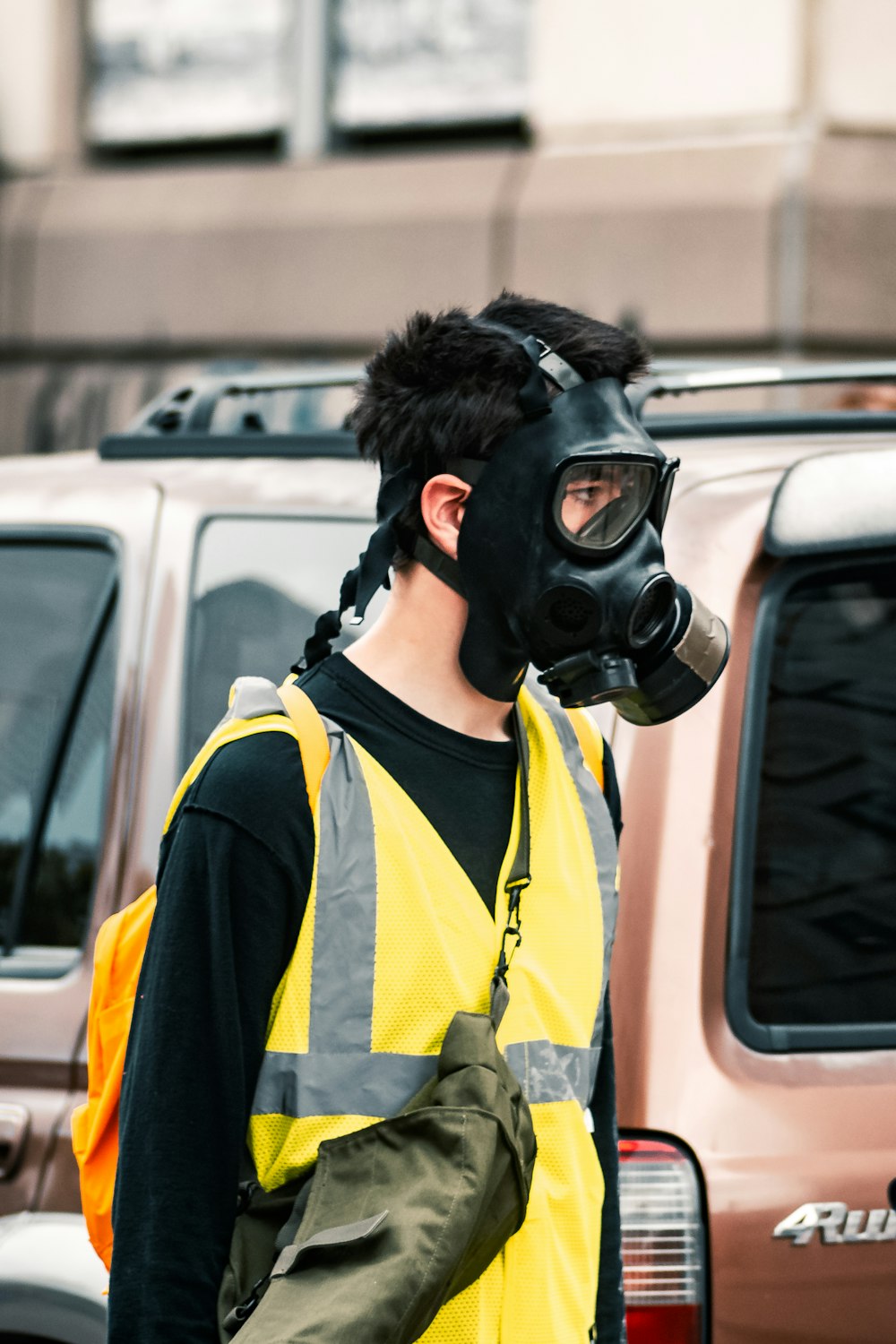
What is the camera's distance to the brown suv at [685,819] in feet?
6.75

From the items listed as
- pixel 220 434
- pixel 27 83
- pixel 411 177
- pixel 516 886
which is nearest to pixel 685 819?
pixel 516 886

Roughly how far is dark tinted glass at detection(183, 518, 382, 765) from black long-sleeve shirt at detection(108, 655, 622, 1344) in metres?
1.09

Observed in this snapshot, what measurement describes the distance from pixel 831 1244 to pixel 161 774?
1.21 meters

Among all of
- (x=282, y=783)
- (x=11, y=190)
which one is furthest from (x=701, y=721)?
(x=11, y=190)

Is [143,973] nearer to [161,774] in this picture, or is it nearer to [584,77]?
[161,774]

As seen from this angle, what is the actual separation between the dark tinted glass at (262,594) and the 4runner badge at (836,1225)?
1135mm

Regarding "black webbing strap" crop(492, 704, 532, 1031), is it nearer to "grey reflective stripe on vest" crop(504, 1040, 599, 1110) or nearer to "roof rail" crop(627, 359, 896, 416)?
"grey reflective stripe on vest" crop(504, 1040, 599, 1110)

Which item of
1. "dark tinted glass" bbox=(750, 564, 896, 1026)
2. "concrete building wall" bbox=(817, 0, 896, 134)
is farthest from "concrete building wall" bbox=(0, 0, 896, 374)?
"dark tinted glass" bbox=(750, 564, 896, 1026)

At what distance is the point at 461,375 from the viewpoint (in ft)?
5.96

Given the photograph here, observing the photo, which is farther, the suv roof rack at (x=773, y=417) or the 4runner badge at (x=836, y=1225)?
the suv roof rack at (x=773, y=417)

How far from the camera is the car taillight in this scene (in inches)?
80.3

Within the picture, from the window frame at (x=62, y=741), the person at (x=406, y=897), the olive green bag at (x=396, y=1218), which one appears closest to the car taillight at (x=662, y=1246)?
the person at (x=406, y=897)

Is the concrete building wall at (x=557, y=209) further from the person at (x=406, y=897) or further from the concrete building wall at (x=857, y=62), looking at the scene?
the person at (x=406, y=897)

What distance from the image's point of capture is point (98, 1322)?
94.5 inches
